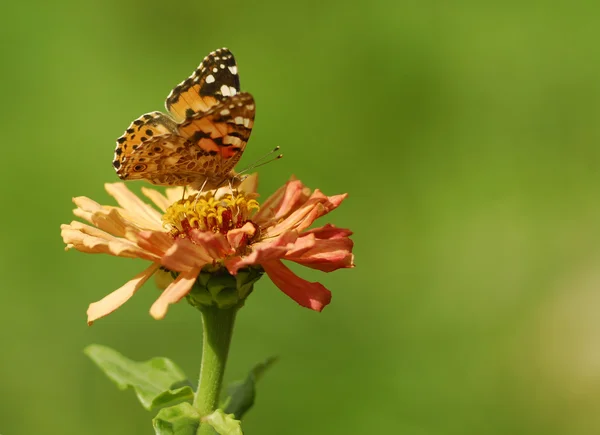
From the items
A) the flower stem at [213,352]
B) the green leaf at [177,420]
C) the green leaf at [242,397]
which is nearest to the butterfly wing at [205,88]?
the flower stem at [213,352]

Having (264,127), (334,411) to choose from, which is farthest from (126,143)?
(264,127)

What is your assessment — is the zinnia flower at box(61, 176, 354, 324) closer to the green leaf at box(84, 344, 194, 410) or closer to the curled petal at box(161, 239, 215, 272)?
the curled petal at box(161, 239, 215, 272)

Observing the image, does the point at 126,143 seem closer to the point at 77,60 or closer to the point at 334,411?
the point at 334,411

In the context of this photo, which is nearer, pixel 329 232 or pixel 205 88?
pixel 329 232

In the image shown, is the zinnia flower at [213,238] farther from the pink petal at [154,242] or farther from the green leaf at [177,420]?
the green leaf at [177,420]

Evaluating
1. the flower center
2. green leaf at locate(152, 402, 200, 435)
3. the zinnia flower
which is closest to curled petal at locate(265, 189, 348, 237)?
the zinnia flower

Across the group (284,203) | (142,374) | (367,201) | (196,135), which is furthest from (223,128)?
(367,201)

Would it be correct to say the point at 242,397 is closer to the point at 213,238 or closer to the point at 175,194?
the point at 213,238
